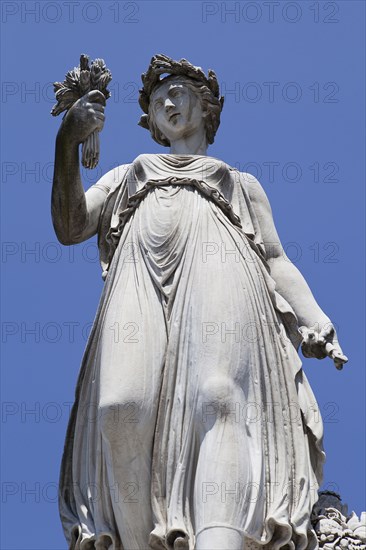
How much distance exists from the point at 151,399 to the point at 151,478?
1.94ft

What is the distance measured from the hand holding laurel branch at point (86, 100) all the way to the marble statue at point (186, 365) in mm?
18

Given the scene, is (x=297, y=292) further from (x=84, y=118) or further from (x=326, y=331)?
(x=84, y=118)

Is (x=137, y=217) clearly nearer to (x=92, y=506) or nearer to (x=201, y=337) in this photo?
(x=201, y=337)

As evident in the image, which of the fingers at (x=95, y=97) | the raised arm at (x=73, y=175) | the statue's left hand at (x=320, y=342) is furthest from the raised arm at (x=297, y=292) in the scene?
the fingers at (x=95, y=97)

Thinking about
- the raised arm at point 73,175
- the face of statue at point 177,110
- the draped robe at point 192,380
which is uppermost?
the face of statue at point 177,110

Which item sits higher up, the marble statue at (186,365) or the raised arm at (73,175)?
the raised arm at (73,175)

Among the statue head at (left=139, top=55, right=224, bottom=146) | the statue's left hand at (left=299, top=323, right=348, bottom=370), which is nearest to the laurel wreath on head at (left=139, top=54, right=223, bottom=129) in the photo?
the statue head at (left=139, top=55, right=224, bottom=146)

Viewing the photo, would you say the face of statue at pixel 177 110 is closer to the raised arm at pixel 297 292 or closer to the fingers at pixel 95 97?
the raised arm at pixel 297 292

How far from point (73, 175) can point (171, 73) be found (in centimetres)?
157

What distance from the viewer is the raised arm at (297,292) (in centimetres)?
1447

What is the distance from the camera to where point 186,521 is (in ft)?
43.3

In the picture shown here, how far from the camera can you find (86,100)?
14.3 meters

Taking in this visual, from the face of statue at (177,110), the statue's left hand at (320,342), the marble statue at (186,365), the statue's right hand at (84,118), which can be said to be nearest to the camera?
the marble statue at (186,365)

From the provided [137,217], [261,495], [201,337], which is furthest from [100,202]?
[261,495]
